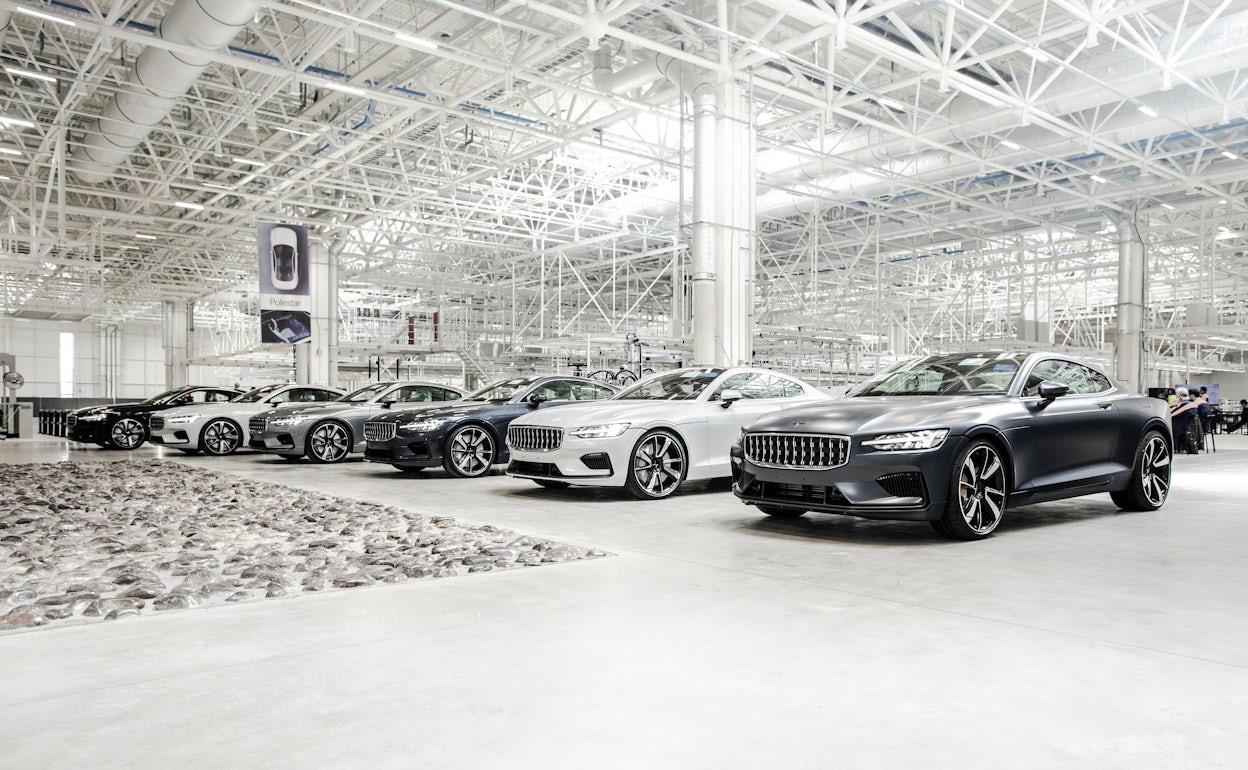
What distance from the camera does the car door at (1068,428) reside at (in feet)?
21.3

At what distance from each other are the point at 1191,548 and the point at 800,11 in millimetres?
7709

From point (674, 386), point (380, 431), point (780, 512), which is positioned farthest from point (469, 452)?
point (780, 512)

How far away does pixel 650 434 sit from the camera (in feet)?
27.9

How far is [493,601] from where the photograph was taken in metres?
4.21

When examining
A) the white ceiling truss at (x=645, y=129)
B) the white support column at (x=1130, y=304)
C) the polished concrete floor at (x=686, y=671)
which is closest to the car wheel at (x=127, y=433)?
the white ceiling truss at (x=645, y=129)

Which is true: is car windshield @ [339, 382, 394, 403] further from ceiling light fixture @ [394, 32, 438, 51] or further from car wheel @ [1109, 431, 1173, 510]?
car wheel @ [1109, 431, 1173, 510]

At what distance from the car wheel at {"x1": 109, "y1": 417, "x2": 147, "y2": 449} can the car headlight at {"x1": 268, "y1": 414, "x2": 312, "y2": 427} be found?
5.58 m

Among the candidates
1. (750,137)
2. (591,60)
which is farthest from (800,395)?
(591,60)

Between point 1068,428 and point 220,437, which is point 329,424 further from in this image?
point 1068,428

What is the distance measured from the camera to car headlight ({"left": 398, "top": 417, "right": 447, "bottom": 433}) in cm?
1077

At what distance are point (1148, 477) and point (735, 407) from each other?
380 centimetres

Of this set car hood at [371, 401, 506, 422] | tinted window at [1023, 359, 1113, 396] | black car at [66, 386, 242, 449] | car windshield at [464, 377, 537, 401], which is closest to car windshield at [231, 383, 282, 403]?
black car at [66, 386, 242, 449]

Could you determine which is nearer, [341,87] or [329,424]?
[329,424]

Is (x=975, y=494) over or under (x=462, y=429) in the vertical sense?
under
